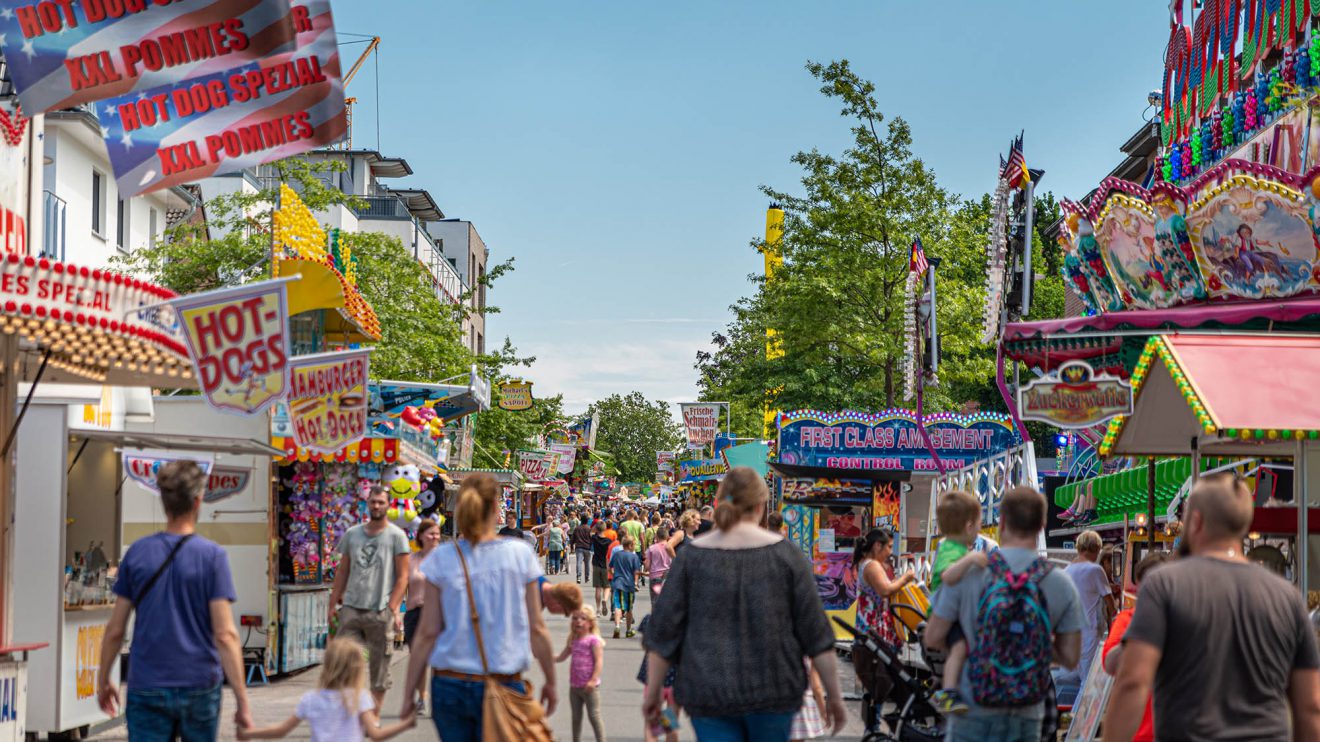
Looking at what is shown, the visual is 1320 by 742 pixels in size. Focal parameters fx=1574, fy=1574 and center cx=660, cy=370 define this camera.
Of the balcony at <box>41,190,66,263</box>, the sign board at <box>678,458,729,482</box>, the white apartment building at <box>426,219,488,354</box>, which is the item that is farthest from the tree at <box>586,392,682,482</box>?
the balcony at <box>41,190,66,263</box>

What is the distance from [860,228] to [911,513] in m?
8.38

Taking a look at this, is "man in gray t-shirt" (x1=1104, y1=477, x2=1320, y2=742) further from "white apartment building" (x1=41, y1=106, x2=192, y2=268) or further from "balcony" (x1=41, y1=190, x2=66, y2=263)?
"white apartment building" (x1=41, y1=106, x2=192, y2=268)

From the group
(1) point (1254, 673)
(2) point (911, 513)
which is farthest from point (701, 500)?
(1) point (1254, 673)

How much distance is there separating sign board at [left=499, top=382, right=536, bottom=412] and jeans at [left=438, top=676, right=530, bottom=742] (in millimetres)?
42446

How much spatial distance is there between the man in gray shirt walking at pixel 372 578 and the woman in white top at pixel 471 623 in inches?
194

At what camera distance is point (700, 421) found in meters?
61.1

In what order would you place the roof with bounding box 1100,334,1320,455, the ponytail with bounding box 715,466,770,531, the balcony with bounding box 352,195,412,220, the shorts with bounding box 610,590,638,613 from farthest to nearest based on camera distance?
the balcony with bounding box 352,195,412,220, the shorts with bounding box 610,590,638,613, the roof with bounding box 1100,334,1320,455, the ponytail with bounding box 715,466,770,531

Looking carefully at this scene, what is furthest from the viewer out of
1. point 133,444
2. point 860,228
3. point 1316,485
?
point 860,228

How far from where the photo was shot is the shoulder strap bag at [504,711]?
6.70 metres

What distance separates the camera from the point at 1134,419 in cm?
1138

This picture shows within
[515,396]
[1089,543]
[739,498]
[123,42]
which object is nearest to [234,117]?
[123,42]

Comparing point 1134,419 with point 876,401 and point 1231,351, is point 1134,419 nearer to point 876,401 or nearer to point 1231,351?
point 1231,351

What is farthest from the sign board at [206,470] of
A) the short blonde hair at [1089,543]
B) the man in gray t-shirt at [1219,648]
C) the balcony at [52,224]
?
the balcony at [52,224]

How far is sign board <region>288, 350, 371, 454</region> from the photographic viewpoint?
44.5ft
